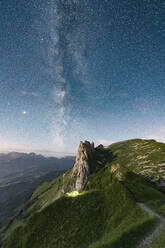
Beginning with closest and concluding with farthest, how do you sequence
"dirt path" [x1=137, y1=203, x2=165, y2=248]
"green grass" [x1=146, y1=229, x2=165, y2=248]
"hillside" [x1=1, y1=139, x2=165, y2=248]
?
"green grass" [x1=146, y1=229, x2=165, y2=248] → "dirt path" [x1=137, y1=203, x2=165, y2=248] → "hillside" [x1=1, y1=139, x2=165, y2=248]

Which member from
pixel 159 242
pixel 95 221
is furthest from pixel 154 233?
pixel 95 221

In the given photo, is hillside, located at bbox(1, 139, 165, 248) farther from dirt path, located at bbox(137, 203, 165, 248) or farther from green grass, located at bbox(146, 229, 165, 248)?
dirt path, located at bbox(137, 203, 165, 248)

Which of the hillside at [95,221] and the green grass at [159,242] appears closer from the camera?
the green grass at [159,242]

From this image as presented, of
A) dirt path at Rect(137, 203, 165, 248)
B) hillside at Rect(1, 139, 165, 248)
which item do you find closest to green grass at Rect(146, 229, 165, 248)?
hillside at Rect(1, 139, 165, 248)

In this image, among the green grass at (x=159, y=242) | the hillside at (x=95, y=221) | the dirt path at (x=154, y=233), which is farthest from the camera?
→ the hillside at (x=95, y=221)

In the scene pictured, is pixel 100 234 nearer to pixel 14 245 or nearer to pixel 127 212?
pixel 127 212

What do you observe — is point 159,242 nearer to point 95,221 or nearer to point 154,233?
point 154,233

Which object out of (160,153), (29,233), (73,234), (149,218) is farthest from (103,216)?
(160,153)

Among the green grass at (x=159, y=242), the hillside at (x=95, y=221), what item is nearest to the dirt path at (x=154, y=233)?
the hillside at (x=95, y=221)

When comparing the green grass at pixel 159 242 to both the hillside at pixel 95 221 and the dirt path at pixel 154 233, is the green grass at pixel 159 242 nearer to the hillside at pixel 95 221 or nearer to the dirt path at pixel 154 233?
the hillside at pixel 95 221

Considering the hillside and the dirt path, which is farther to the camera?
the hillside

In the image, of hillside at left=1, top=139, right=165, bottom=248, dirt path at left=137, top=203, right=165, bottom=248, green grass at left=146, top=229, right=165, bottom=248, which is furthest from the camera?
hillside at left=1, top=139, right=165, bottom=248

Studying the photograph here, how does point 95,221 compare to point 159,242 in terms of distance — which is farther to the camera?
point 95,221
